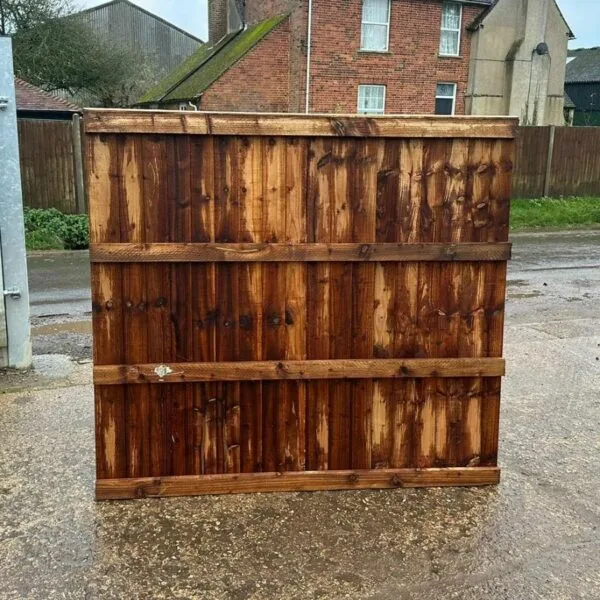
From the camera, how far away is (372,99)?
87.1 feet

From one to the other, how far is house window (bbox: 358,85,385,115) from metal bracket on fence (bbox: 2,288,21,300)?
21998 mm

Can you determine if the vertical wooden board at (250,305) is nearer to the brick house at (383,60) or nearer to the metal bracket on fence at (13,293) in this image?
the metal bracket on fence at (13,293)

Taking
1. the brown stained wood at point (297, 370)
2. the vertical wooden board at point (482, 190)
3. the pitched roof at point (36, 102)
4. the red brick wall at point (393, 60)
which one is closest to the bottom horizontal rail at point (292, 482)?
the brown stained wood at point (297, 370)

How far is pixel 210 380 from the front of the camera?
12.7 feet

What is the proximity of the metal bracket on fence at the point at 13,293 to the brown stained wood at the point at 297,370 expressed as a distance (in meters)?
2.37

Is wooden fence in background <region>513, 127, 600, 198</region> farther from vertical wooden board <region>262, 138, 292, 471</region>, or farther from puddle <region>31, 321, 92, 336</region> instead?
vertical wooden board <region>262, 138, 292, 471</region>

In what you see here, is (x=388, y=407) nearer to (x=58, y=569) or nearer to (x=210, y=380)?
(x=210, y=380)

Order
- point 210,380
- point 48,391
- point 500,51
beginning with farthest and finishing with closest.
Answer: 1. point 500,51
2. point 48,391
3. point 210,380

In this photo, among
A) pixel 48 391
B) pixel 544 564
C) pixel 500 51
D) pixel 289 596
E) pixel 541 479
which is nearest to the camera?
pixel 289 596

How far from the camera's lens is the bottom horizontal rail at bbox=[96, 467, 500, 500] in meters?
3.90

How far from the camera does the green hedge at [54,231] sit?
45.2 ft

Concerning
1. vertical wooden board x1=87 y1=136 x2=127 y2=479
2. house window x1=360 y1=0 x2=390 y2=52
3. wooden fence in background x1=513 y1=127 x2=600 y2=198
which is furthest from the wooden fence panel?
vertical wooden board x1=87 y1=136 x2=127 y2=479

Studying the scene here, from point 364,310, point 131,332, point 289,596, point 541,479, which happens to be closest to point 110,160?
point 131,332

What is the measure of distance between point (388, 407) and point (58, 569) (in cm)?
186
